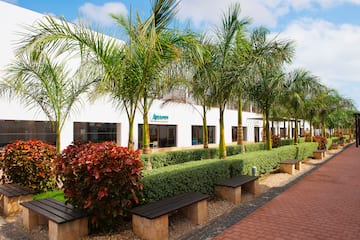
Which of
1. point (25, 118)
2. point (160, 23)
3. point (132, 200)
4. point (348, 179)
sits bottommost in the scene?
point (348, 179)

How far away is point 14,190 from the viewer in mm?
5328

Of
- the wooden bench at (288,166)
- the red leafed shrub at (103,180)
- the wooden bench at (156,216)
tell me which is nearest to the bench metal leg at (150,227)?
the wooden bench at (156,216)

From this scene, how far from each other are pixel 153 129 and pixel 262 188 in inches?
540

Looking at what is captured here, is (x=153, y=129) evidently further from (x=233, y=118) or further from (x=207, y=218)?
(x=207, y=218)

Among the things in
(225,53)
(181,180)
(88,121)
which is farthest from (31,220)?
(88,121)

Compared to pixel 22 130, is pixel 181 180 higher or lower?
lower

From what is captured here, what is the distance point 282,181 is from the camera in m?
8.46

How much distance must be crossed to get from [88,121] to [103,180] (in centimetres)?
1188

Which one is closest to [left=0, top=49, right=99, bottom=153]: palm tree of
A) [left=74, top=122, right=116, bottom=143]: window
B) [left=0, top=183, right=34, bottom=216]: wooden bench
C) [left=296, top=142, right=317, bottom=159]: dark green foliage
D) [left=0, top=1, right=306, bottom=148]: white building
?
[left=0, top=183, right=34, bottom=216]: wooden bench

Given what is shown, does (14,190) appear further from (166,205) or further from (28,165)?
(166,205)

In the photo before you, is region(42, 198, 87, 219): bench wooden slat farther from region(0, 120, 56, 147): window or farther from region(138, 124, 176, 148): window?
region(138, 124, 176, 148): window

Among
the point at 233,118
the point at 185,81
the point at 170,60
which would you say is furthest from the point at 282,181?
the point at 233,118

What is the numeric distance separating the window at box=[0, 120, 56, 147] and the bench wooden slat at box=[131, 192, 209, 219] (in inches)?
390

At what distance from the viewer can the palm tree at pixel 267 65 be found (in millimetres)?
8703
